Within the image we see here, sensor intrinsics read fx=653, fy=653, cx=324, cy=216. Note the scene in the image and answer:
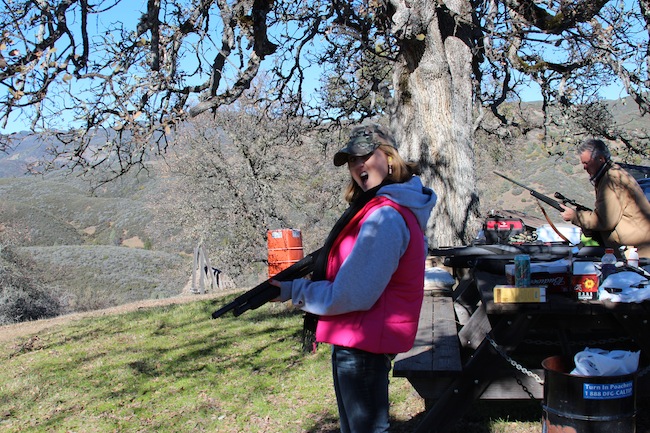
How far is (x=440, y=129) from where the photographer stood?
789 cm

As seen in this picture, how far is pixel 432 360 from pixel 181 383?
3097 mm

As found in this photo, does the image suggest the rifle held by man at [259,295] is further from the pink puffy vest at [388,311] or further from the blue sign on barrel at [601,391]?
the blue sign on barrel at [601,391]

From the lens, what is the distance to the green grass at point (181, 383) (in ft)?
16.9

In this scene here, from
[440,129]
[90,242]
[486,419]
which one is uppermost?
[440,129]

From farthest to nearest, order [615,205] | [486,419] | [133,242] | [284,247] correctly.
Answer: [133,242]
[284,247]
[615,205]
[486,419]

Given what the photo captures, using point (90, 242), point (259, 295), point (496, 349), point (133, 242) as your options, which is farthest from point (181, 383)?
point (133, 242)

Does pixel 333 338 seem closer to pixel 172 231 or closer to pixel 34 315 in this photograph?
pixel 34 315

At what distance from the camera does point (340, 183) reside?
2527cm

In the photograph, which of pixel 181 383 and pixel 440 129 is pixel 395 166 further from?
pixel 440 129

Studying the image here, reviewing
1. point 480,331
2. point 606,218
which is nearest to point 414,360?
point 480,331

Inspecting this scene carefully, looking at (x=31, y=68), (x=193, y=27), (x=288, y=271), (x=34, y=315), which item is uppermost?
(x=193, y=27)

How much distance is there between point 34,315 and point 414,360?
47.8 ft

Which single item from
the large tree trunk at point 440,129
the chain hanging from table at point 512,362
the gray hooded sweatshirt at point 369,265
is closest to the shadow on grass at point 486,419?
the chain hanging from table at point 512,362

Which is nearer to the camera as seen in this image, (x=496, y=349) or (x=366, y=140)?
(x=366, y=140)
